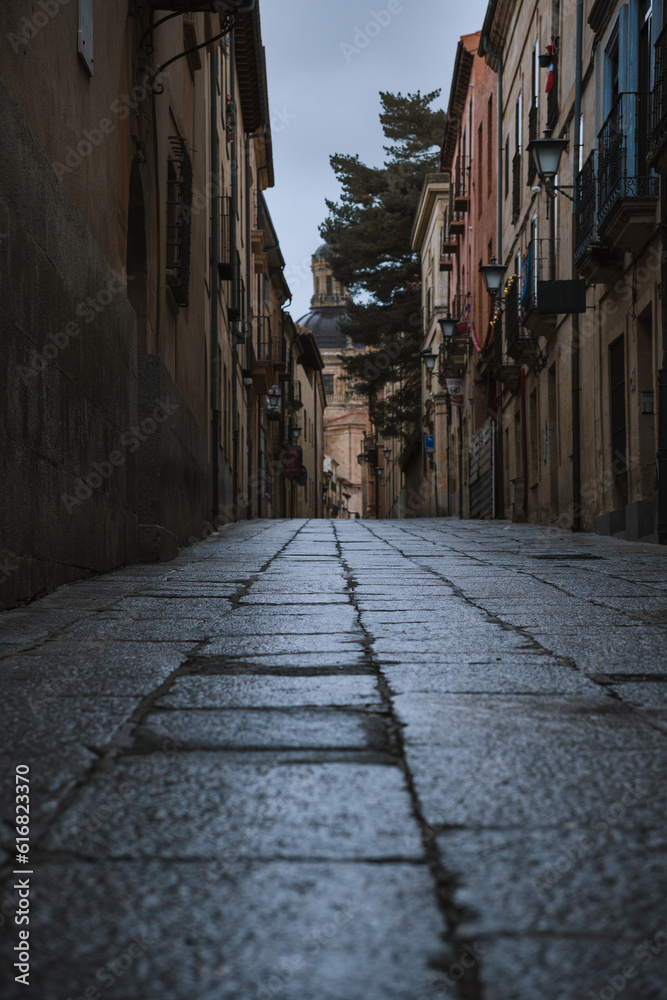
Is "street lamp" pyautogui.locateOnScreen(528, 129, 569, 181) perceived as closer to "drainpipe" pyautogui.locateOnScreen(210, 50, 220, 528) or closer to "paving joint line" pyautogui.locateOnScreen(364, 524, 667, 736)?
"drainpipe" pyautogui.locateOnScreen(210, 50, 220, 528)

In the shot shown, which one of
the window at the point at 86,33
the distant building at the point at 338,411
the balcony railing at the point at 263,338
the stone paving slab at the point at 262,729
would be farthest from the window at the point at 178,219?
the distant building at the point at 338,411

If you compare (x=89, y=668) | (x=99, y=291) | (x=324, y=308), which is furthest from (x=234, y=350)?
(x=324, y=308)

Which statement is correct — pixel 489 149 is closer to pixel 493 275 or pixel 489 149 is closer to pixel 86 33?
pixel 493 275

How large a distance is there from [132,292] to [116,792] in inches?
326

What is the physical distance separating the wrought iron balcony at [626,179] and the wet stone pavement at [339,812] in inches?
350

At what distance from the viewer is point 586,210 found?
14547 mm

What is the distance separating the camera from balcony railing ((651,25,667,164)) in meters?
10.8

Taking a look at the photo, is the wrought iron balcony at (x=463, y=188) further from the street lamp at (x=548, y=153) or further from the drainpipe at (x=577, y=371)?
the street lamp at (x=548, y=153)

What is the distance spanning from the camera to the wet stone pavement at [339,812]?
1386 millimetres

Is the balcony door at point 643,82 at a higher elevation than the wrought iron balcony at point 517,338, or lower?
higher

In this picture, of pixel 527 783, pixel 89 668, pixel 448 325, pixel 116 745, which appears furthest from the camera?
Answer: pixel 448 325

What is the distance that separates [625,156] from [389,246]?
3055 cm

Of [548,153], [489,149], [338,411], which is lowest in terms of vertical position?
[548,153]

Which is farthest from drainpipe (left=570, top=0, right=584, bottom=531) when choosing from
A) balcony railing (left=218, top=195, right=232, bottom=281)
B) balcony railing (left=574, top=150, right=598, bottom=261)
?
balcony railing (left=218, top=195, right=232, bottom=281)
